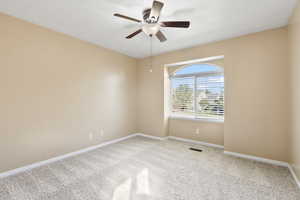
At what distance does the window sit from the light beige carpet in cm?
123

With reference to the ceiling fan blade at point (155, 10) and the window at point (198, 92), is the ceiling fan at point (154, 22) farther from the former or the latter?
the window at point (198, 92)

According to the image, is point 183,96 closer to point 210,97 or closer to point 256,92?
point 210,97

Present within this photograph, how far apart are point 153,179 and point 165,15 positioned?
276 cm

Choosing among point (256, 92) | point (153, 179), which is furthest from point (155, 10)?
point (256, 92)

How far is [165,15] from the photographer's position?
2.28 m

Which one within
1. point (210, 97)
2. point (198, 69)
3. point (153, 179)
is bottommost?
point (153, 179)

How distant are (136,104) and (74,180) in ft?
9.86

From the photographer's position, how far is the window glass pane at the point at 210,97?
3543 mm

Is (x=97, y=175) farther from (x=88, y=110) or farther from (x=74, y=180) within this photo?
(x=88, y=110)

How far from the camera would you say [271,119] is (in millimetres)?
2660

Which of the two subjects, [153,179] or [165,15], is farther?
[165,15]

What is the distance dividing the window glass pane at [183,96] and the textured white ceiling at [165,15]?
137 centimetres

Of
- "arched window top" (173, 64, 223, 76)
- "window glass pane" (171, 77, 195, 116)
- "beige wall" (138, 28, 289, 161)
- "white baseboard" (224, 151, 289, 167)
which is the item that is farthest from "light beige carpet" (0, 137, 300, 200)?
"arched window top" (173, 64, 223, 76)

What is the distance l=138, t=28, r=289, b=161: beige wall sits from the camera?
258 centimetres
